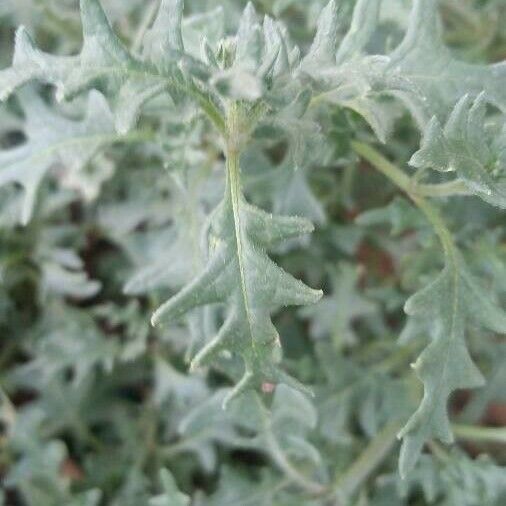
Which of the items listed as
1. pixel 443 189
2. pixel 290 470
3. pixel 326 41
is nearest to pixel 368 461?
pixel 290 470

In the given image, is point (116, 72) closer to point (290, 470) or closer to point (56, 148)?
point (56, 148)

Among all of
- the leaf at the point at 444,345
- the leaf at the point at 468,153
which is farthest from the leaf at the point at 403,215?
the leaf at the point at 468,153

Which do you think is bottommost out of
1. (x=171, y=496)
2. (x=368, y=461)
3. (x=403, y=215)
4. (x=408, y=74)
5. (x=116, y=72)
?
(x=368, y=461)

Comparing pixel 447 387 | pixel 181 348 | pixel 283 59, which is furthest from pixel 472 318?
pixel 181 348

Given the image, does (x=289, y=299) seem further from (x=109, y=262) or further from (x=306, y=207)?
(x=109, y=262)

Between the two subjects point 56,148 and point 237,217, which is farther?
point 56,148

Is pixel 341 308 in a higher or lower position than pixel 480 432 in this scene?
higher

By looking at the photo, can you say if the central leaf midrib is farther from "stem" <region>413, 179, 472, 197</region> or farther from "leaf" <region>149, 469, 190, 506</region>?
"leaf" <region>149, 469, 190, 506</region>
